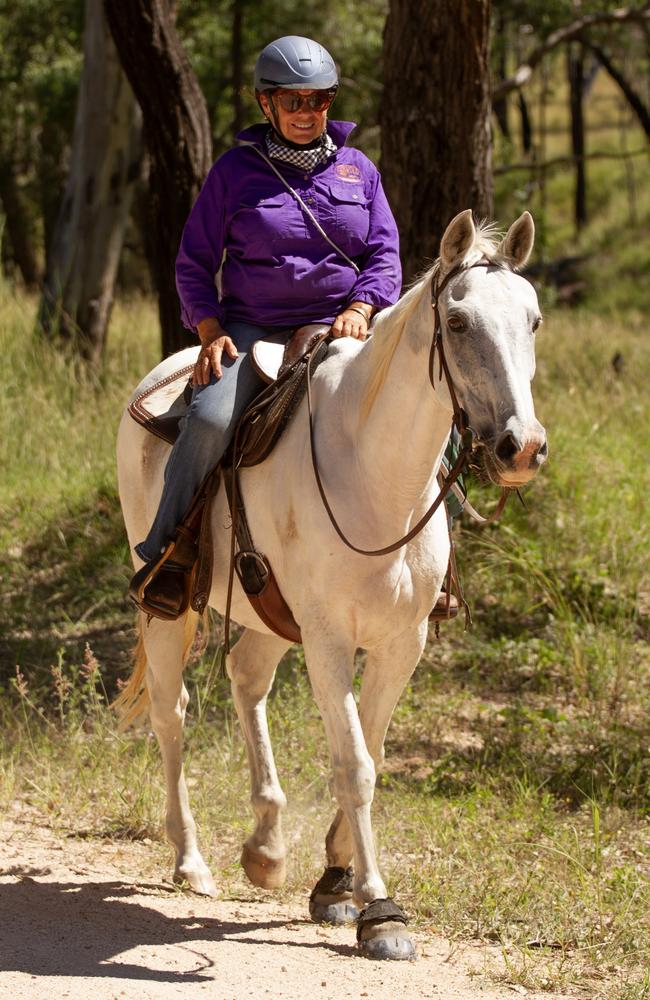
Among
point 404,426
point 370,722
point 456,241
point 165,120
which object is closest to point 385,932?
point 370,722

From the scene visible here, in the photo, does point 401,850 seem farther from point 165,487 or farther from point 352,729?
point 165,487

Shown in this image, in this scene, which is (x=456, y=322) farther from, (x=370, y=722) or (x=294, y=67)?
(x=370, y=722)

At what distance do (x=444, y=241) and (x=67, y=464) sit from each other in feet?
22.6

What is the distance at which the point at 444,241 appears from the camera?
4.00m

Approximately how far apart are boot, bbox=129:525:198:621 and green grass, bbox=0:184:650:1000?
1.01 m

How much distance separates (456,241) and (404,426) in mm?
646

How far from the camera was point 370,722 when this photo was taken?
4.88m

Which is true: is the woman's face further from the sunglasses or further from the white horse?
the white horse

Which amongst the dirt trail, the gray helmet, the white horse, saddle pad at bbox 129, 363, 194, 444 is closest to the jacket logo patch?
the gray helmet

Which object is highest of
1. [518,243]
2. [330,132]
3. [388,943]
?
[330,132]

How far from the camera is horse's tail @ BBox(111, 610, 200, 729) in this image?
19.1ft

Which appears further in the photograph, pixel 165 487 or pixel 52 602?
pixel 52 602

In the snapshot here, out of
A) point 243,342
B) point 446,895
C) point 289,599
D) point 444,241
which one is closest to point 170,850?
point 446,895

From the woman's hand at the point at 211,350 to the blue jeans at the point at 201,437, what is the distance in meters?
0.03
